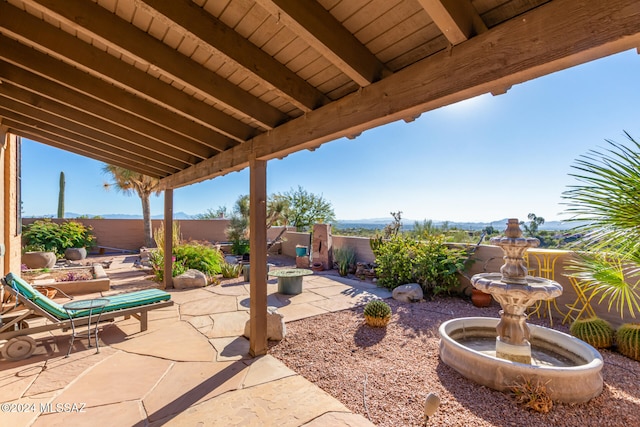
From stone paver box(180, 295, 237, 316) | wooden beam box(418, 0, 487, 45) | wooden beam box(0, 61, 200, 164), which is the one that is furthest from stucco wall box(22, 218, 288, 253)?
wooden beam box(418, 0, 487, 45)

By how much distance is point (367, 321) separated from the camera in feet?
14.0

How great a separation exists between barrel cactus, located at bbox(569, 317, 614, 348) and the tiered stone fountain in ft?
2.62

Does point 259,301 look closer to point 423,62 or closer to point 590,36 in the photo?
point 423,62

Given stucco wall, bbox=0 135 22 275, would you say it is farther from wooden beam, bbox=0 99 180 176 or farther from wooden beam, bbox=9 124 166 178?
wooden beam, bbox=0 99 180 176

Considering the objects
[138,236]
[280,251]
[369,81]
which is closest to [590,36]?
[369,81]

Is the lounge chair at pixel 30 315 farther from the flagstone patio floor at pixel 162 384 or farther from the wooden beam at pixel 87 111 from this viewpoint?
the wooden beam at pixel 87 111

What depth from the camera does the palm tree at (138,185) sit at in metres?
13.0

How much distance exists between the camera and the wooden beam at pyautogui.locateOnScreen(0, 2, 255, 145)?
214 centimetres

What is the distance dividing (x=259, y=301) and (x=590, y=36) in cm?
327

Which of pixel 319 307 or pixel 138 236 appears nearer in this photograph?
pixel 319 307

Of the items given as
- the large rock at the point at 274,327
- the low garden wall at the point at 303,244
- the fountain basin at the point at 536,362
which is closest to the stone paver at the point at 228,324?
the large rock at the point at 274,327

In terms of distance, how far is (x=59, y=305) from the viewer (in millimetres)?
3611

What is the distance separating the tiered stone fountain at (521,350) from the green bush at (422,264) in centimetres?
244

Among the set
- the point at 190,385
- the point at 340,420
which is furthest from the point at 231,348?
the point at 340,420
